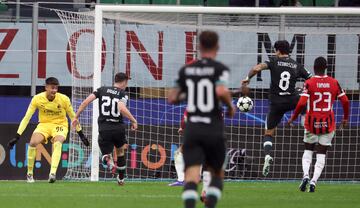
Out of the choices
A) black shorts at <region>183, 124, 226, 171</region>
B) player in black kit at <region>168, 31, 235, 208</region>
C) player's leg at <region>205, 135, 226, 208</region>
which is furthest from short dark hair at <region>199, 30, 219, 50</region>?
player's leg at <region>205, 135, 226, 208</region>

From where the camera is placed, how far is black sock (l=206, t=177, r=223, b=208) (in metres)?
10.4

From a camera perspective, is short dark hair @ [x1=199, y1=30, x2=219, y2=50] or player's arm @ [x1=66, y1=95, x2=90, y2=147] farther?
player's arm @ [x1=66, y1=95, x2=90, y2=147]

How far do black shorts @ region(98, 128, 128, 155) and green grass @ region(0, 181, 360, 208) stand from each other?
0.68 metres

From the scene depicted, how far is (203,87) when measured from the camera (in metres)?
10.5

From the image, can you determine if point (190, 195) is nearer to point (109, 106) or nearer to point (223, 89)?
point (223, 89)

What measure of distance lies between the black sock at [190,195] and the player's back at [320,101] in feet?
22.2

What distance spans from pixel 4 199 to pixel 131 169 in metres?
7.70

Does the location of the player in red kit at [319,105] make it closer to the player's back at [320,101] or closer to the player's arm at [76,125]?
the player's back at [320,101]

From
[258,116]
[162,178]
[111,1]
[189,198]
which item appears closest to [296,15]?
[258,116]

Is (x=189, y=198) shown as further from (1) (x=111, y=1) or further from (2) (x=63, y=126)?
(1) (x=111, y=1)

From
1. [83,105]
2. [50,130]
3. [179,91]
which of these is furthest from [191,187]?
[50,130]

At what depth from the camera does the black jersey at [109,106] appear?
18.4 meters

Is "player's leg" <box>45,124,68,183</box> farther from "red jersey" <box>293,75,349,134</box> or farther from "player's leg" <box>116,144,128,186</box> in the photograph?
"red jersey" <box>293,75,349,134</box>

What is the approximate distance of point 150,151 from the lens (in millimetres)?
21938
